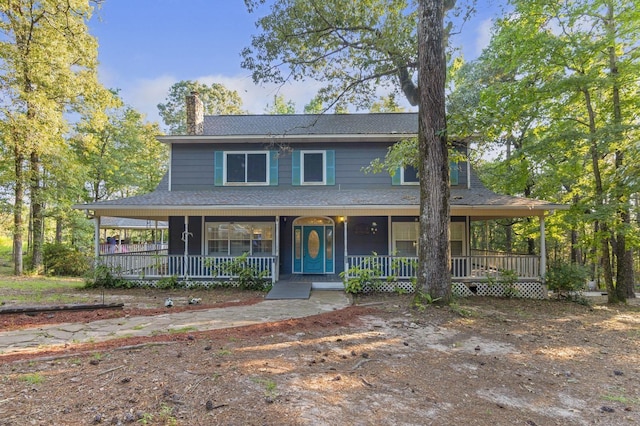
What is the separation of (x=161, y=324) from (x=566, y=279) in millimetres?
10874

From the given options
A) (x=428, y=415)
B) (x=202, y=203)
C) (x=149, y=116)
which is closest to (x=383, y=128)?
(x=202, y=203)

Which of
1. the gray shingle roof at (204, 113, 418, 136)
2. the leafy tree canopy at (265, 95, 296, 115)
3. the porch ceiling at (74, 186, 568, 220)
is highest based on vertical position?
the leafy tree canopy at (265, 95, 296, 115)

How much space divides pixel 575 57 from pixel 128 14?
47.4 ft

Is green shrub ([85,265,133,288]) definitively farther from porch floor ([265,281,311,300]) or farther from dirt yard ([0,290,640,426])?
porch floor ([265,281,311,300])

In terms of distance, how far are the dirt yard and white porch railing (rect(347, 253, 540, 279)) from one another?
12.9ft

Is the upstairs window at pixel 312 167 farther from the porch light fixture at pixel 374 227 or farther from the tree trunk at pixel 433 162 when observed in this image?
the tree trunk at pixel 433 162

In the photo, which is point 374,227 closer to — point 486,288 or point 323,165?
point 323,165

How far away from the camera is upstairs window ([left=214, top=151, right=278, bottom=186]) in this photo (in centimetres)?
1208

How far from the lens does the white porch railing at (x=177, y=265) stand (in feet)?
34.3

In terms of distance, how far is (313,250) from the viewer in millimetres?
11945

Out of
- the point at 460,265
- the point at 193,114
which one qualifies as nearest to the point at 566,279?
the point at 460,265

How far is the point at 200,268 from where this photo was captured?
421 inches

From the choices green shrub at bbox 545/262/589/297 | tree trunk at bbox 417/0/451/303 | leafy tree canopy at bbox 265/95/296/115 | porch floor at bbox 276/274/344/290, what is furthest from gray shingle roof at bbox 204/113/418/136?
leafy tree canopy at bbox 265/95/296/115

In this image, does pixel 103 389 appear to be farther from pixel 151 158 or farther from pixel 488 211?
pixel 151 158
